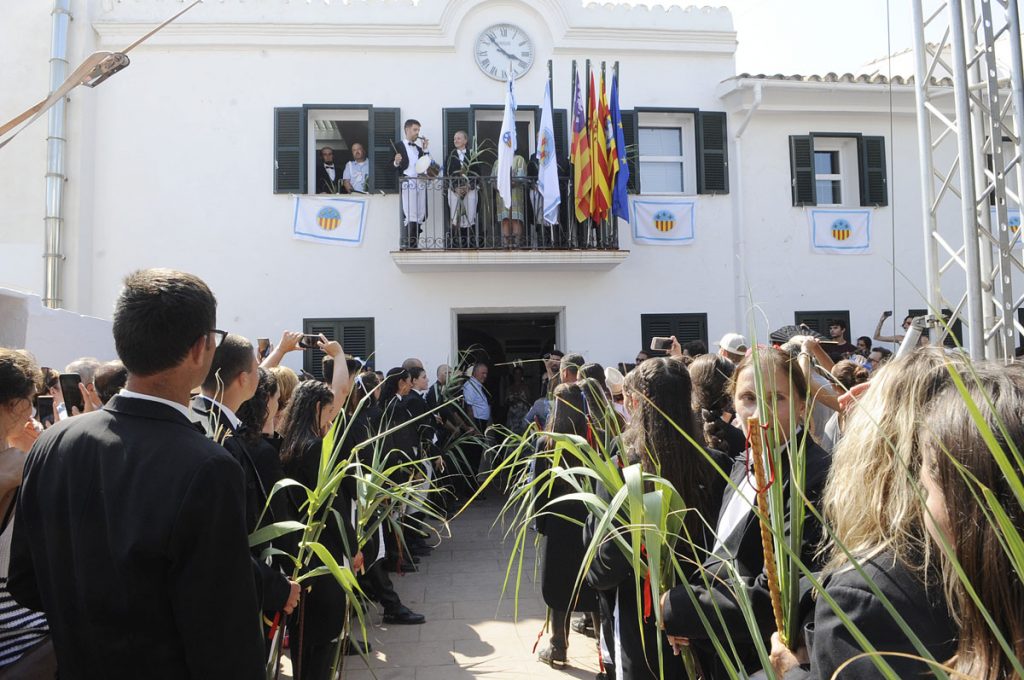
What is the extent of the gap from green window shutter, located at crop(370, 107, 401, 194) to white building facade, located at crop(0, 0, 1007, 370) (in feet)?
0.11

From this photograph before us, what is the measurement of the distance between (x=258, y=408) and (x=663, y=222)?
31.9 feet

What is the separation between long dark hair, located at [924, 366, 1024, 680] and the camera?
1.15 m

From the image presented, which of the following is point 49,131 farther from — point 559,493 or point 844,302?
point 844,302

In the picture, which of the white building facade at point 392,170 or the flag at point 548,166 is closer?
the flag at point 548,166

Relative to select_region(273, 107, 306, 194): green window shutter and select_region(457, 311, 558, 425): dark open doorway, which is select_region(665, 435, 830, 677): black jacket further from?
select_region(273, 107, 306, 194): green window shutter

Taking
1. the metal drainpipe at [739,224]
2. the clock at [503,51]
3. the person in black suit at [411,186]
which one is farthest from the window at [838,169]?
the person in black suit at [411,186]

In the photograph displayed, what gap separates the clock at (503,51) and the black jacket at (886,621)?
11.8 m

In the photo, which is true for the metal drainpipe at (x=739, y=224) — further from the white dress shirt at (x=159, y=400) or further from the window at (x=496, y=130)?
the white dress shirt at (x=159, y=400)

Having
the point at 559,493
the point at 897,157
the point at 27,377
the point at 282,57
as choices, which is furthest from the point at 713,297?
the point at 27,377

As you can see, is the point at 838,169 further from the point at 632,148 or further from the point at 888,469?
the point at 888,469

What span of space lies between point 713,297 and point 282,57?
7.64 meters

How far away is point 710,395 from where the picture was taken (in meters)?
3.70

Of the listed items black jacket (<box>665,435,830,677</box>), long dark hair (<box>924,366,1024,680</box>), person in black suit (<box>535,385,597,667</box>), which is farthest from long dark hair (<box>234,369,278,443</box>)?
long dark hair (<box>924,366,1024,680</box>)

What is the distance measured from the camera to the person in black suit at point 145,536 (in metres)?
1.69
